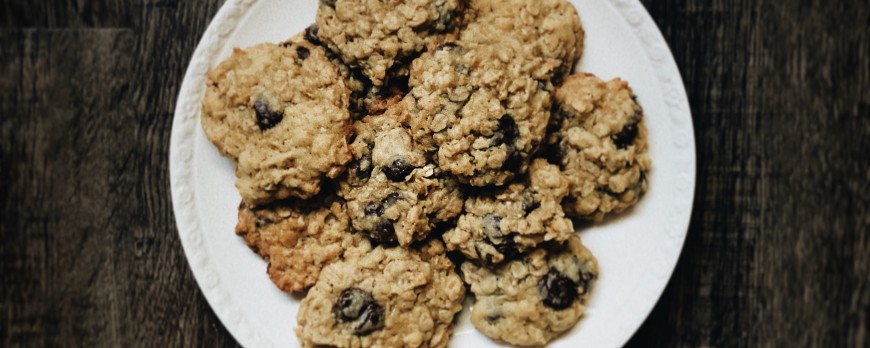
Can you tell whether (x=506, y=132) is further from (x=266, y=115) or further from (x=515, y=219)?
(x=266, y=115)

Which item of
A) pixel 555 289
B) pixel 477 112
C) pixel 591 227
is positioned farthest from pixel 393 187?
pixel 591 227


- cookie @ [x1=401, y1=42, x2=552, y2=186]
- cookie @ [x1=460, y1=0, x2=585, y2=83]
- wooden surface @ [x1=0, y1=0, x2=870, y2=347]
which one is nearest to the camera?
cookie @ [x1=401, y1=42, x2=552, y2=186]

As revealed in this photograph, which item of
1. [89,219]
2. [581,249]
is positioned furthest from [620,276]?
[89,219]

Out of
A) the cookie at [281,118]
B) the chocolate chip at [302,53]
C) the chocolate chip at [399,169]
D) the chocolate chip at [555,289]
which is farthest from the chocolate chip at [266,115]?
the chocolate chip at [555,289]

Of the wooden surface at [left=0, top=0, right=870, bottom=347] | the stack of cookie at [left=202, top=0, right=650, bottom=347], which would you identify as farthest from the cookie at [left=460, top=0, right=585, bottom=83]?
the wooden surface at [left=0, top=0, right=870, bottom=347]

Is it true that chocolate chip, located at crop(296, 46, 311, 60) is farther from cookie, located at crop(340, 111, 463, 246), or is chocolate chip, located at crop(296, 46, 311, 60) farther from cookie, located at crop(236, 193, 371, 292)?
cookie, located at crop(236, 193, 371, 292)

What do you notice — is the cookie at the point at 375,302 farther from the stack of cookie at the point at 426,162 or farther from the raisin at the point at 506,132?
the raisin at the point at 506,132

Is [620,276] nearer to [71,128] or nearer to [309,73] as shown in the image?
[309,73]
